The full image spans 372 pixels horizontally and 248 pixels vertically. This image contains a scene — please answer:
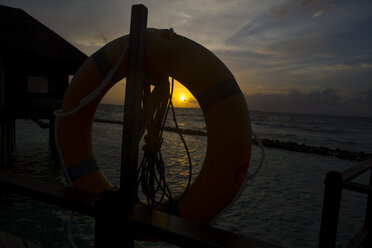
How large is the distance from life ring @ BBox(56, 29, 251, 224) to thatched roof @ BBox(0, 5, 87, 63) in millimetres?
7010

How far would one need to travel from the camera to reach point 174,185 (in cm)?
689

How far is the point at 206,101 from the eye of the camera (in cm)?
181

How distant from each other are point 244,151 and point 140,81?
0.84 m

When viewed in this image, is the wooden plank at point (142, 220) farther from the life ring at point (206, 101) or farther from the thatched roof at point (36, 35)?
the thatched roof at point (36, 35)

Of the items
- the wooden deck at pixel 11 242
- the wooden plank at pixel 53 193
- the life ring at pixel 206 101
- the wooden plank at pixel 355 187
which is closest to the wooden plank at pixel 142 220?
the wooden plank at pixel 53 193

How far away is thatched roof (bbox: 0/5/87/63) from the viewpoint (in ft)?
25.6

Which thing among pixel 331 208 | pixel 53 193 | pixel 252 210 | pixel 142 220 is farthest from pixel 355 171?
pixel 252 210

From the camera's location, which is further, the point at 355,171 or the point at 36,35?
the point at 36,35

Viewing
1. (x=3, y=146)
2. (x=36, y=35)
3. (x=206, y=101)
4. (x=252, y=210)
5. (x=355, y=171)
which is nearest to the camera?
(x=206, y=101)

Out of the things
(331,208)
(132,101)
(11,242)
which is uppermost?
(132,101)

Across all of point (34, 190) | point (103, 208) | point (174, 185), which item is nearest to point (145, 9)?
point (103, 208)

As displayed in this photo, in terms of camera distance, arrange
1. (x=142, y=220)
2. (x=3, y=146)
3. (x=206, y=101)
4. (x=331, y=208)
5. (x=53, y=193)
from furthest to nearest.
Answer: (x=3, y=146) → (x=331, y=208) → (x=206, y=101) → (x=53, y=193) → (x=142, y=220)

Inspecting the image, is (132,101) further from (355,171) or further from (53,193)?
(355,171)

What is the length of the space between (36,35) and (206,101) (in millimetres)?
8973
